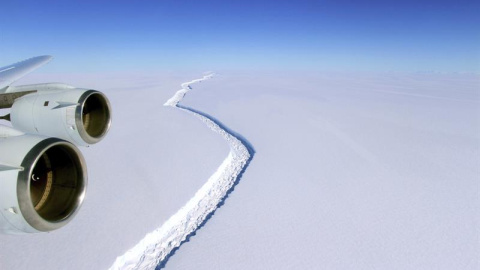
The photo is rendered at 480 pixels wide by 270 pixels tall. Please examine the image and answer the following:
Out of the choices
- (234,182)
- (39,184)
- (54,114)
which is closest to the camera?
(39,184)

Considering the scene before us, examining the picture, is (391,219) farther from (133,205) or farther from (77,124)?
(77,124)

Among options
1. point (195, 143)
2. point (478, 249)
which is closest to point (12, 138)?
point (478, 249)

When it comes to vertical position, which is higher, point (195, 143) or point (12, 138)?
point (12, 138)

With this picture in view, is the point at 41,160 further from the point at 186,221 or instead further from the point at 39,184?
the point at 186,221

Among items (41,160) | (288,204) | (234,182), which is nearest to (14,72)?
(41,160)

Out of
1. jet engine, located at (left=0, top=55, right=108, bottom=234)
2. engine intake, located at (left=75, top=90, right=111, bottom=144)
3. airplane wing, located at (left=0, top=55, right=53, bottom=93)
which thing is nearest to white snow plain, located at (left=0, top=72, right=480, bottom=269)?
engine intake, located at (left=75, top=90, right=111, bottom=144)

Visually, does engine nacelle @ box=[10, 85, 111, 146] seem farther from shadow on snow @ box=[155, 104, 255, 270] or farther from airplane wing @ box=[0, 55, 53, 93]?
shadow on snow @ box=[155, 104, 255, 270]
